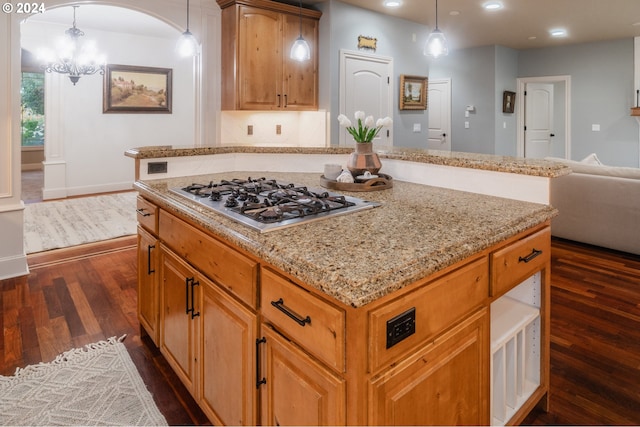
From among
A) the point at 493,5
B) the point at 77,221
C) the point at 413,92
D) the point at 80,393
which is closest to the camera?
the point at 80,393

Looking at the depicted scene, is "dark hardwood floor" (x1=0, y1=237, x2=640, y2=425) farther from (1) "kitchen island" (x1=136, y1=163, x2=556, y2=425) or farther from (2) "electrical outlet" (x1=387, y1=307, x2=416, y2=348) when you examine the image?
(2) "electrical outlet" (x1=387, y1=307, x2=416, y2=348)

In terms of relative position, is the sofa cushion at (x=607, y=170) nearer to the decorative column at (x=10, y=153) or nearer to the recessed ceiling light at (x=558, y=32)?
the recessed ceiling light at (x=558, y=32)

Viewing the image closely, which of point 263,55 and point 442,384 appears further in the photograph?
point 263,55

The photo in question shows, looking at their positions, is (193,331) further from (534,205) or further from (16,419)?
(534,205)

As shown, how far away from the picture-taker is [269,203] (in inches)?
59.5

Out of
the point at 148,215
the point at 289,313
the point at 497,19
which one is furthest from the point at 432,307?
the point at 497,19

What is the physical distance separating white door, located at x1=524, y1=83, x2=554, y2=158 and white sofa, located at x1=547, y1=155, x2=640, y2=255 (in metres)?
3.84

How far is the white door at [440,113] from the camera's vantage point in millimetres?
7547

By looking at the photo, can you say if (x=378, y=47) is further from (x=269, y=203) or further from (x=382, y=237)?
(x=382, y=237)

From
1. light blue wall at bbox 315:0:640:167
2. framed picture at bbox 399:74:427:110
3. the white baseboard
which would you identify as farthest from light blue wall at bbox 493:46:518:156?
the white baseboard

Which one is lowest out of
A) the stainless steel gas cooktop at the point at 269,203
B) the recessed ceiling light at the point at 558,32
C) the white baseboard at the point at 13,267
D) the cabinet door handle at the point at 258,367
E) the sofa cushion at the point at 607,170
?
the white baseboard at the point at 13,267

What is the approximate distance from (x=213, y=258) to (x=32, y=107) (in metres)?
10.4

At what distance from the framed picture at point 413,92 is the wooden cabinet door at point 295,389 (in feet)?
15.3

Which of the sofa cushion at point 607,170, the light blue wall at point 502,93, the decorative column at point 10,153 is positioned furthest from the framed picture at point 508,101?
the decorative column at point 10,153
